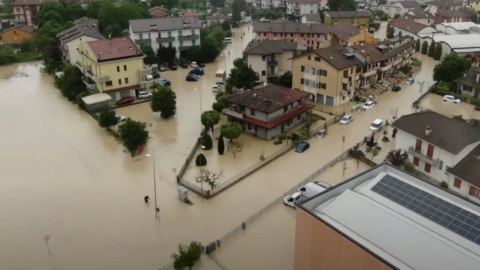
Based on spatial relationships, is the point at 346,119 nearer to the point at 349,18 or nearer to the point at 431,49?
the point at 431,49

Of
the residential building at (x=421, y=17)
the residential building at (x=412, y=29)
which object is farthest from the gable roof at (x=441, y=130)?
the residential building at (x=421, y=17)

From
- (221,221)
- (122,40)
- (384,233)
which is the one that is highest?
(122,40)

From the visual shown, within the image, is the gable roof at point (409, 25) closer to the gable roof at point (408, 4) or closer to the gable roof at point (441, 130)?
the gable roof at point (408, 4)

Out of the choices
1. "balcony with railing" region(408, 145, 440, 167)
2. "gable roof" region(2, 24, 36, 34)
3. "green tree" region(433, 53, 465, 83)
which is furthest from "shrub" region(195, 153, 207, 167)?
"gable roof" region(2, 24, 36, 34)

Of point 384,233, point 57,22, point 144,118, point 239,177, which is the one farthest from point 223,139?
point 57,22

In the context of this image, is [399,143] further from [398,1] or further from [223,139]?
→ [398,1]

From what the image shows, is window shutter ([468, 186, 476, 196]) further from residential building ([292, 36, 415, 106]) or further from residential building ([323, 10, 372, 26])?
residential building ([323, 10, 372, 26])

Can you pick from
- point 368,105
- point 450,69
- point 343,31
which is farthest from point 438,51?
point 368,105
